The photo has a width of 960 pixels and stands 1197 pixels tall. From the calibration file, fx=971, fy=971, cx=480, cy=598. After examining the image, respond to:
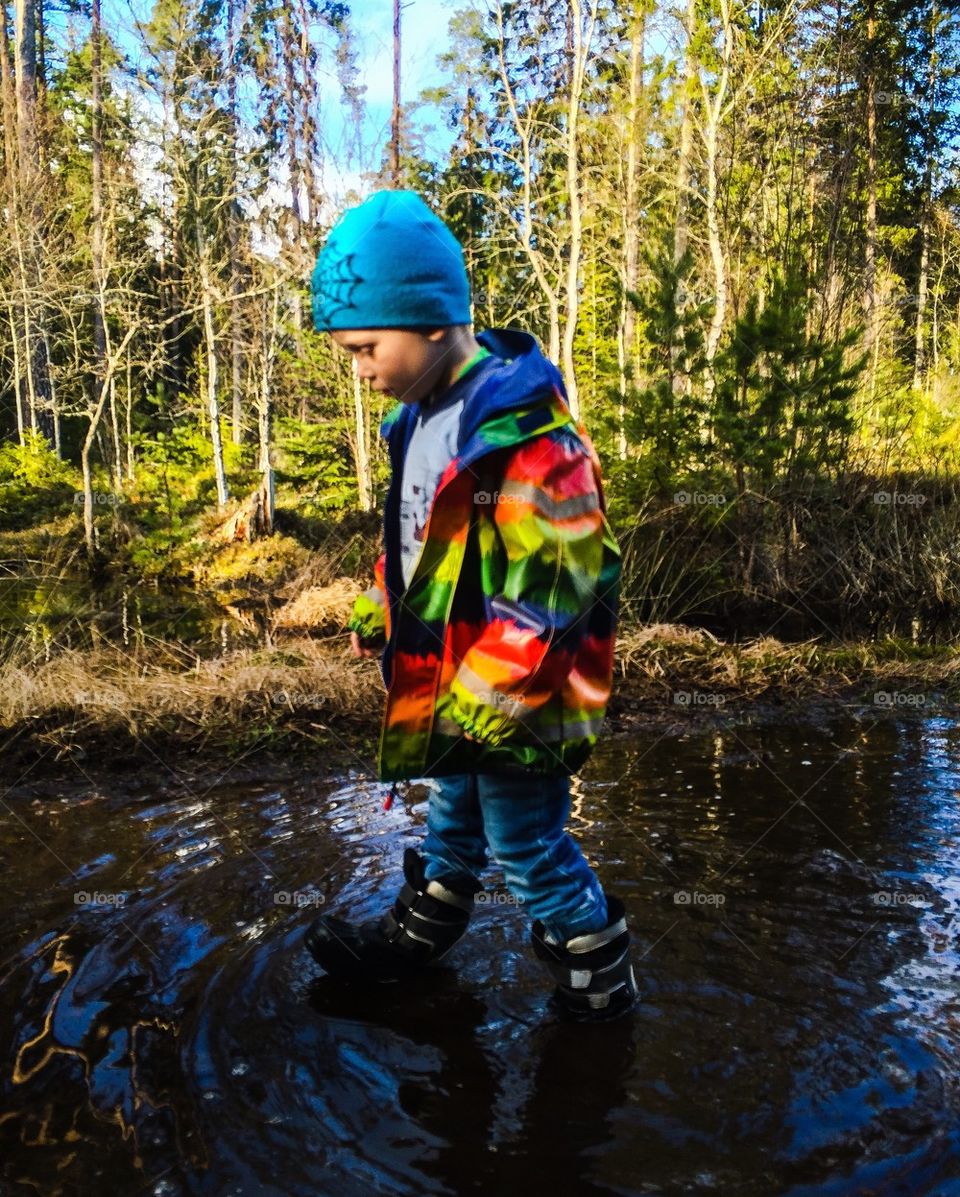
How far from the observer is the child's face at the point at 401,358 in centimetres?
203

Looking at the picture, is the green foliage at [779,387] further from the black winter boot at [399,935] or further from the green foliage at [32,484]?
the green foliage at [32,484]

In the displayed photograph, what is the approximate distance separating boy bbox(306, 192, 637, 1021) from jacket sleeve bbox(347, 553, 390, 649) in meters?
0.08

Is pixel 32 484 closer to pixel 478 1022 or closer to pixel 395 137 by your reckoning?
pixel 395 137

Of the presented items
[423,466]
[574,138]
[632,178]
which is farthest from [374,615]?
[632,178]

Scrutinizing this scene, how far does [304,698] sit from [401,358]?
2999 millimetres

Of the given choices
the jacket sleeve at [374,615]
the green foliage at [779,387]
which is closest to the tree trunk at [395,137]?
the green foliage at [779,387]

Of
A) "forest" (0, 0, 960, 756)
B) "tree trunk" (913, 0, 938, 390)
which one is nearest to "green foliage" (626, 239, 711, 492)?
"forest" (0, 0, 960, 756)

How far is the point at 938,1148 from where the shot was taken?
1.74 m

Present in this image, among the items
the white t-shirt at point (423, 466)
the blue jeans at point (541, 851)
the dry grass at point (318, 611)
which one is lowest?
the dry grass at point (318, 611)

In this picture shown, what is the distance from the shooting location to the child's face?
203 centimetres

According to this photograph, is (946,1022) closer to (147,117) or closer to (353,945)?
(353,945)

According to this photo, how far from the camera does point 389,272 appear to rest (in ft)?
6.46

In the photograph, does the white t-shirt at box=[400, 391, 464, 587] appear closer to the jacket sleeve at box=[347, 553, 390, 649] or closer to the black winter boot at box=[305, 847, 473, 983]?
the jacket sleeve at box=[347, 553, 390, 649]

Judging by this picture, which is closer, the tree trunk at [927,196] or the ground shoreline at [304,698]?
the ground shoreline at [304,698]
